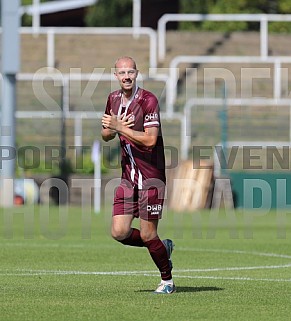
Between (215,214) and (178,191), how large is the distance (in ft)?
7.09

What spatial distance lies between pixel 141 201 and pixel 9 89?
1719 cm

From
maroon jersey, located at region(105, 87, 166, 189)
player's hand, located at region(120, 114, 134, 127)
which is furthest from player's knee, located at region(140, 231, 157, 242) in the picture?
player's hand, located at region(120, 114, 134, 127)

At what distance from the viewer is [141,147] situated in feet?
34.7

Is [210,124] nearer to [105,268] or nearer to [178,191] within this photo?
[178,191]

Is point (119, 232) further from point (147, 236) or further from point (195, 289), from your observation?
point (195, 289)

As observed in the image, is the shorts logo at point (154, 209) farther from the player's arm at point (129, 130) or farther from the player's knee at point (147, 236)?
the player's arm at point (129, 130)

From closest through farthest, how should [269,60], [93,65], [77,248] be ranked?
[77,248] → [269,60] → [93,65]

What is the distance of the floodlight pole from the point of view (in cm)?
2669

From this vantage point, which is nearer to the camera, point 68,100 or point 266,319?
point 266,319

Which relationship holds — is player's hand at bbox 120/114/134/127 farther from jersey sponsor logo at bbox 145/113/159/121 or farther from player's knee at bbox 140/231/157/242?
player's knee at bbox 140/231/157/242

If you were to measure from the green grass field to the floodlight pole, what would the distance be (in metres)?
4.19

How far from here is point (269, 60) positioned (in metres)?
33.2

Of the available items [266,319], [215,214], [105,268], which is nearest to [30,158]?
[215,214]

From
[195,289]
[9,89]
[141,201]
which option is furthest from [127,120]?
[9,89]
